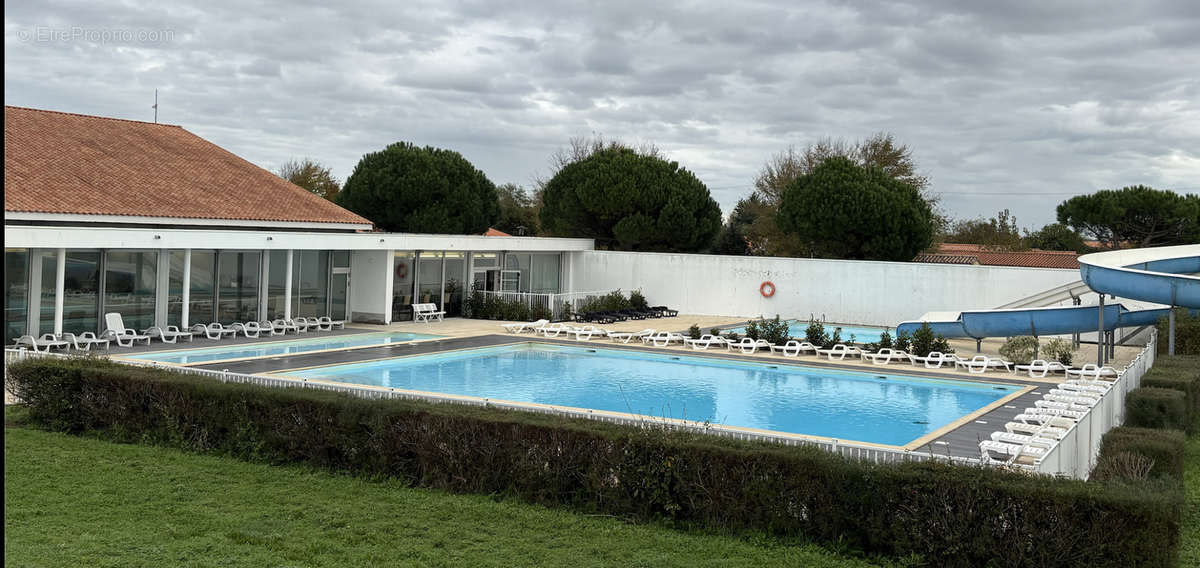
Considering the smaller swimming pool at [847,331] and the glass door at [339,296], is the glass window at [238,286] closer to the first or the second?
the glass door at [339,296]

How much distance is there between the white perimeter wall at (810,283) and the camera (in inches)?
1146

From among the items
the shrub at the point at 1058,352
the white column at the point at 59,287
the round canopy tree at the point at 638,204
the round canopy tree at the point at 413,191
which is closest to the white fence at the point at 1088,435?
the shrub at the point at 1058,352

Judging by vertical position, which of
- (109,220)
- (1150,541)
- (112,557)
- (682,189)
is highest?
(682,189)

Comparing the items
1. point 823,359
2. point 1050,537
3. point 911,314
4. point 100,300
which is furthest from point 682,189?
point 1050,537

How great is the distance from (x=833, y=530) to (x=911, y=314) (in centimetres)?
2392

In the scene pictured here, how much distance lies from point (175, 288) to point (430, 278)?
27.6 ft

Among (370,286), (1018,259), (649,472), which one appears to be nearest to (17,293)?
(370,286)

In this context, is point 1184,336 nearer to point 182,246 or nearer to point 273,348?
point 273,348

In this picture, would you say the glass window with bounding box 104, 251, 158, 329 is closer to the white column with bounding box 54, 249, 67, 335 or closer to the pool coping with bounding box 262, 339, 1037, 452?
the white column with bounding box 54, 249, 67, 335

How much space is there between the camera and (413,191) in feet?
136

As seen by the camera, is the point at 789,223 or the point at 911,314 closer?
the point at 911,314

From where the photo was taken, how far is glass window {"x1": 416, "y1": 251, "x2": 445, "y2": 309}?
29.0 m

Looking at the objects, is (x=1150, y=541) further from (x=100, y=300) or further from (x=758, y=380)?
(x=100, y=300)

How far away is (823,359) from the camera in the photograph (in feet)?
72.2
